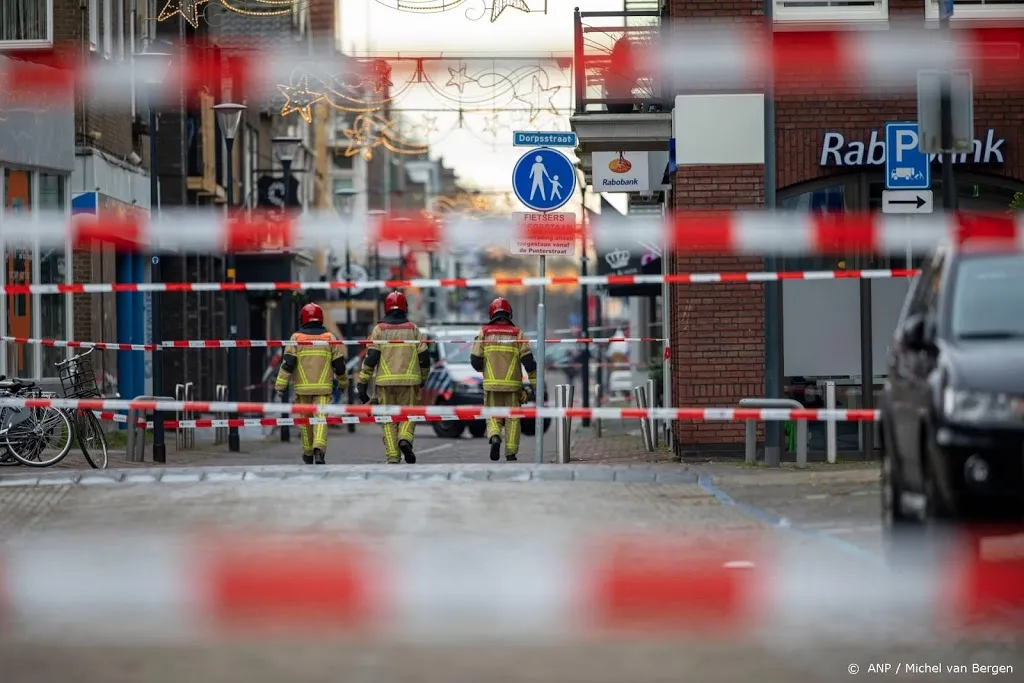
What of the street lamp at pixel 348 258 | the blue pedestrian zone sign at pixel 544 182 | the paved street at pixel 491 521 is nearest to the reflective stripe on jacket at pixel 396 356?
the blue pedestrian zone sign at pixel 544 182

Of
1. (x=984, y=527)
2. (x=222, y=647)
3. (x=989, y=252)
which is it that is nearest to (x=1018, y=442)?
(x=984, y=527)

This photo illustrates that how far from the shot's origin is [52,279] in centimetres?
2466

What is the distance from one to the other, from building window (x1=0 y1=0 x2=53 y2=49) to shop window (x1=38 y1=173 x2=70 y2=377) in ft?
6.07

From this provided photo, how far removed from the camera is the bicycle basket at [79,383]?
62.6 feet

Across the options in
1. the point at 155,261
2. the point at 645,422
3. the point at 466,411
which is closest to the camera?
the point at 466,411

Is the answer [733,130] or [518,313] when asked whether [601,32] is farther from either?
[518,313]

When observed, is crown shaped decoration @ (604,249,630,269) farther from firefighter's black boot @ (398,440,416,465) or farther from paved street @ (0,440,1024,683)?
firefighter's black boot @ (398,440,416,465)

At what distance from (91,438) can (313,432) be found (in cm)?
215

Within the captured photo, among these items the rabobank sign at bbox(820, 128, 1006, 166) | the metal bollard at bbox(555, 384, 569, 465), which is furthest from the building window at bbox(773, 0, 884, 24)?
the metal bollard at bbox(555, 384, 569, 465)

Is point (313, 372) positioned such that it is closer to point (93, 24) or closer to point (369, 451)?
point (369, 451)

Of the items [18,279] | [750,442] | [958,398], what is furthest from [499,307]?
[958,398]

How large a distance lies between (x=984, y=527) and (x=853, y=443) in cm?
1025

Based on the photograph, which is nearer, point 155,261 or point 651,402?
point 651,402

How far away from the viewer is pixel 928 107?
14.9 meters
